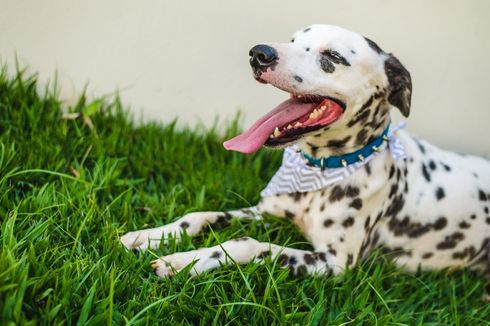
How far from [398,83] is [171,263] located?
5.29 ft

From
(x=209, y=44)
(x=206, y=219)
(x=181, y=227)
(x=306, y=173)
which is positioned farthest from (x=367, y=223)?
(x=209, y=44)

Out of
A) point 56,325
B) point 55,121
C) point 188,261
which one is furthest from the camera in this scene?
point 55,121

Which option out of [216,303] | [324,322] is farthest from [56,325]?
[324,322]

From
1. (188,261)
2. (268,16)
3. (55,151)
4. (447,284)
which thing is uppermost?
(268,16)

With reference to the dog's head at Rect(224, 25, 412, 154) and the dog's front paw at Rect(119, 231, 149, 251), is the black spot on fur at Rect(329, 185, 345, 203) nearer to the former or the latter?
the dog's head at Rect(224, 25, 412, 154)

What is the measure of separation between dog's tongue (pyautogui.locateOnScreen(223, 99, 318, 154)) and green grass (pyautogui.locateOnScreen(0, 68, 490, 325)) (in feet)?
1.75

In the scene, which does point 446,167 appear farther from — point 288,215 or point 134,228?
point 134,228

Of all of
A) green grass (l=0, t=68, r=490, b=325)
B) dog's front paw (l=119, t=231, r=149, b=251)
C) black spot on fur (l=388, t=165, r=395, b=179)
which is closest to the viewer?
green grass (l=0, t=68, r=490, b=325)

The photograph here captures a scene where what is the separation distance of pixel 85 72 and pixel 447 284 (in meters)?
2.91

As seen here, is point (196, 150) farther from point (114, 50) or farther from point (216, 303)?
point (216, 303)

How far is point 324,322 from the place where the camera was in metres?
3.08

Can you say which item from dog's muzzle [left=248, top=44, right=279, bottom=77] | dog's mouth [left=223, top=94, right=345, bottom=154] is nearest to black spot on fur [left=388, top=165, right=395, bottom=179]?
dog's mouth [left=223, top=94, right=345, bottom=154]

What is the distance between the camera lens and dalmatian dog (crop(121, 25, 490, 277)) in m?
3.24

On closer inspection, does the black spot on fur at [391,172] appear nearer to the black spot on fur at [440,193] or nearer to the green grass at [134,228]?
the black spot on fur at [440,193]
